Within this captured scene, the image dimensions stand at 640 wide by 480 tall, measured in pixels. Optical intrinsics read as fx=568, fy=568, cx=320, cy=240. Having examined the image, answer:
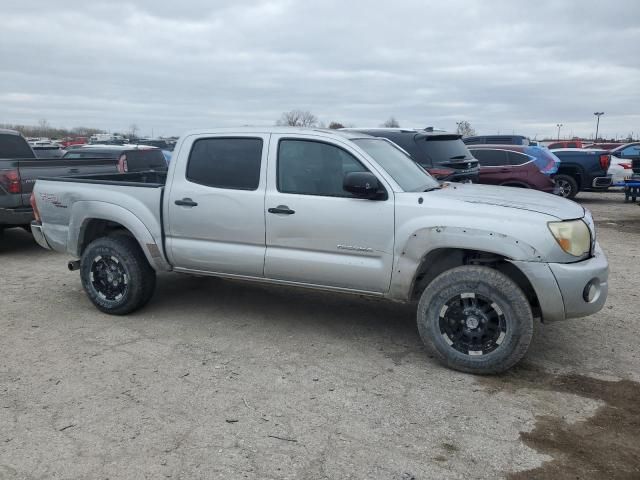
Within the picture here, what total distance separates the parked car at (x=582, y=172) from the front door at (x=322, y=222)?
12.3 metres

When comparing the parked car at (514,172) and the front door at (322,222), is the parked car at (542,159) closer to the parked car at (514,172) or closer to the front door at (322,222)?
the parked car at (514,172)

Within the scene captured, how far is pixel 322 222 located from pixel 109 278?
2.40m

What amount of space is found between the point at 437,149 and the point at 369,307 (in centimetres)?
386

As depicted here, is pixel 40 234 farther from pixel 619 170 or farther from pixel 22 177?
pixel 619 170

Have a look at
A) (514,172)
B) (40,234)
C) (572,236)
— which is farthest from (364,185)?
(514,172)

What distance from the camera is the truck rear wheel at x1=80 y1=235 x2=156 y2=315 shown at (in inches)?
218

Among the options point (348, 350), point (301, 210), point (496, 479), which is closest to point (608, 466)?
point (496, 479)

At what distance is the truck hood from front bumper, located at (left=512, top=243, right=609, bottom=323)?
0.40 meters

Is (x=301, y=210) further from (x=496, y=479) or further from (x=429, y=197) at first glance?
(x=496, y=479)

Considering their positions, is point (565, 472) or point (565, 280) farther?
point (565, 280)

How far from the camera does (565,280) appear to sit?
4.05 m

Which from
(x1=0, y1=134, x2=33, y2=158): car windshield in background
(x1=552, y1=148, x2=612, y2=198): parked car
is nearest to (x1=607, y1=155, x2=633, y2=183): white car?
(x1=552, y1=148, x2=612, y2=198): parked car

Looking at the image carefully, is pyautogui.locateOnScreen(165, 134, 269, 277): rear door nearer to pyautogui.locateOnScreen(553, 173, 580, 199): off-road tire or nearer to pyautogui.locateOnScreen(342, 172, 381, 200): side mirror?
pyautogui.locateOnScreen(342, 172, 381, 200): side mirror

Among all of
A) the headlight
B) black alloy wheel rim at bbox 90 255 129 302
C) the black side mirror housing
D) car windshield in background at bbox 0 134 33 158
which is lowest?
black alloy wheel rim at bbox 90 255 129 302
